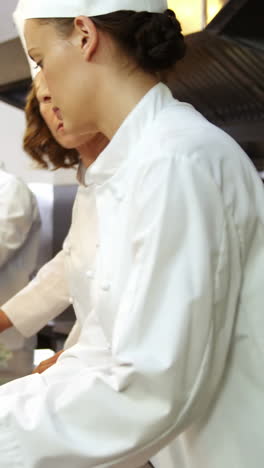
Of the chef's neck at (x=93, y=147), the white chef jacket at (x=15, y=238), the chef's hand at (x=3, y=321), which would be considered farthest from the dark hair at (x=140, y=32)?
the white chef jacket at (x=15, y=238)

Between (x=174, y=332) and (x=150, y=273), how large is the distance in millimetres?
60

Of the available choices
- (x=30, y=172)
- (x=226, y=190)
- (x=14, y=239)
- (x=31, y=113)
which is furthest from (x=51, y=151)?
(x=30, y=172)

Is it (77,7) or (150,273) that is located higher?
(77,7)

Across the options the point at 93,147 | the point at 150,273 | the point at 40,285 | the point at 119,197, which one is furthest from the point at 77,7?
the point at 40,285

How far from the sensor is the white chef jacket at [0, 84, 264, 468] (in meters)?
0.51

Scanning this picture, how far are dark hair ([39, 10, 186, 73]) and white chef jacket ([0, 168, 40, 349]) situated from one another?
1206 mm

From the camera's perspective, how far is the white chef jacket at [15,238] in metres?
1.81

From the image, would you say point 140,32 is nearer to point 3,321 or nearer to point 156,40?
point 156,40

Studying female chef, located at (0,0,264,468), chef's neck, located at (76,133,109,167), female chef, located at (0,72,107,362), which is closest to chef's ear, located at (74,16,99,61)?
female chef, located at (0,0,264,468)

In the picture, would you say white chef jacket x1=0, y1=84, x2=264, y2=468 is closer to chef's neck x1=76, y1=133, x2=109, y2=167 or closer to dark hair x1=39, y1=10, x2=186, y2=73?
dark hair x1=39, y1=10, x2=186, y2=73

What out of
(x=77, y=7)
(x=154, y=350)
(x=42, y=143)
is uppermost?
(x=77, y=7)

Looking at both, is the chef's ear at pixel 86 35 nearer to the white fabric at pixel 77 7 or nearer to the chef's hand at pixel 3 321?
the white fabric at pixel 77 7

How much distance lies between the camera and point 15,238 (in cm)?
185

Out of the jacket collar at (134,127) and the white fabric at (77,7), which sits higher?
A: the white fabric at (77,7)
